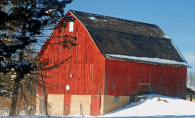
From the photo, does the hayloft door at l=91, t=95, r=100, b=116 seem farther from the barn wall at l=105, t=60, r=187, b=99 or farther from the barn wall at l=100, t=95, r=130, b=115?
the barn wall at l=105, t=60, r=187, b=99

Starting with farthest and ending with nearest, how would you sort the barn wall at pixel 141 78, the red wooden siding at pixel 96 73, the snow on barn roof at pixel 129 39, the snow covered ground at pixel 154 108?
the snow on barn roof at pixel 129 39, the barn wall at pixel 141 78, the red wooden siding at pixel 96 73, the snow covered ground at pixel 154 108

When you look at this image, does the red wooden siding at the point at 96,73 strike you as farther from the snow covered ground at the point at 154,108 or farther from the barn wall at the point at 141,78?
the snow covered ground at the point at 154,108

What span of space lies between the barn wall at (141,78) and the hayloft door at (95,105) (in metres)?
0.97

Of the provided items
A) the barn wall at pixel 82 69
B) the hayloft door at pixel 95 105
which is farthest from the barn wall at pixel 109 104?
the barn wall at pixel 82 69

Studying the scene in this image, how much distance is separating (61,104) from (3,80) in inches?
476

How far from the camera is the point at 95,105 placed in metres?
24.3

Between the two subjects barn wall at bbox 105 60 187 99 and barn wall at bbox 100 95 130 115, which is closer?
barn wall at bbox 100 95 130 115

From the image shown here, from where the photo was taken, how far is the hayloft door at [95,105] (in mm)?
24125

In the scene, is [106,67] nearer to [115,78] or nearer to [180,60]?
[115,78]

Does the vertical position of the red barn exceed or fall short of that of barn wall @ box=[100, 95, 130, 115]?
it exceeds it

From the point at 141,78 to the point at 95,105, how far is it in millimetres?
5165

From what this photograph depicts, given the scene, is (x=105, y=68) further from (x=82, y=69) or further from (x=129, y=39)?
(x=129, y=39)

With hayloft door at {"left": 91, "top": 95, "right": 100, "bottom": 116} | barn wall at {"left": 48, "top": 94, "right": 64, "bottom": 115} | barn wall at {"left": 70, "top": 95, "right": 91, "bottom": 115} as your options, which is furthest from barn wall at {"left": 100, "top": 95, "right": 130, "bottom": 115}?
barn wall at {"left": 48, "top": 94, "right": 64, "bottom": 115}

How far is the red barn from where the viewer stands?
961 inches
